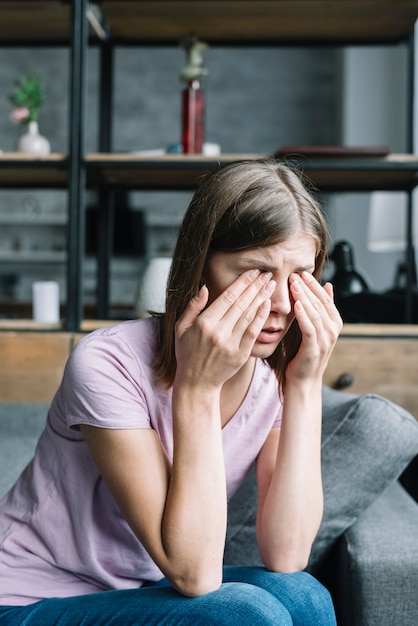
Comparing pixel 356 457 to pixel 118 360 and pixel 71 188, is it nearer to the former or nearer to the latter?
pixel 118 360

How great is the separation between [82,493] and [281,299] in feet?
1.28

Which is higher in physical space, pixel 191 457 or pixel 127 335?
pixel 127 335

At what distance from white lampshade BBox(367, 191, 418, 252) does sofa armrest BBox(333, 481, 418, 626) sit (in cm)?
162

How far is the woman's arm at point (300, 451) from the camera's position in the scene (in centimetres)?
113

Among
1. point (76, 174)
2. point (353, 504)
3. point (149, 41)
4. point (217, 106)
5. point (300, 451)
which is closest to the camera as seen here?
point (300, 451)

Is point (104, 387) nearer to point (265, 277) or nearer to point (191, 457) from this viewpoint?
point (191, 457)

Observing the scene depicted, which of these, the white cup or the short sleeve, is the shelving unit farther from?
the short sleeve

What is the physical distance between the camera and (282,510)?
1144mm

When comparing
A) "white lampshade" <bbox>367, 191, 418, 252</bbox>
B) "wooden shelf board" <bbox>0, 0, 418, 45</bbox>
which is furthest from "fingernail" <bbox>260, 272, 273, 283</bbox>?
"white lampshade" <bbox>367, 191, 418, 252</bbox>

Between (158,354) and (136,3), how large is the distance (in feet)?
4.72

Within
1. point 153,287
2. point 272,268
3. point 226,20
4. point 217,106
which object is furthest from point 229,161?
point 217,106

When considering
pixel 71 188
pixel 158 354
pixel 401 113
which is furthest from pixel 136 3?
pixel 401 113

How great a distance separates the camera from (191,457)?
1.03 m

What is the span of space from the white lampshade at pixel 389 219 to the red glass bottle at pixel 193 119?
0.74 meters
